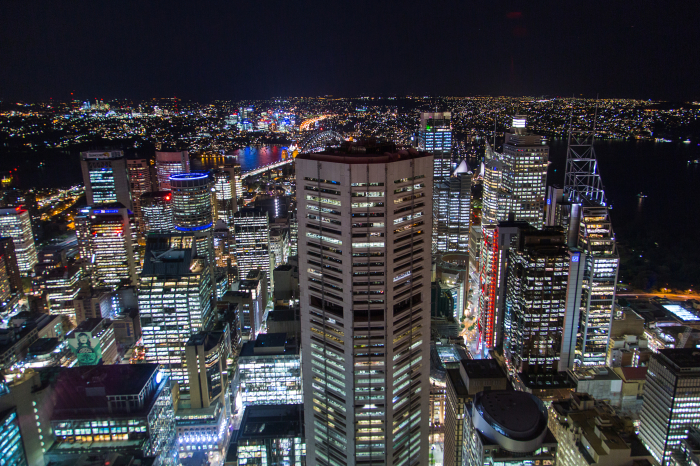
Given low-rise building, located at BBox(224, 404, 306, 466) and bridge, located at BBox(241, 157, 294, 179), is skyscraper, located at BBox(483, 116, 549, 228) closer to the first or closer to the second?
low-rise building, located at BBox(224, 404, 306, 466)

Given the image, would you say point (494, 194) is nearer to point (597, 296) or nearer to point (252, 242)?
point (597, 296)

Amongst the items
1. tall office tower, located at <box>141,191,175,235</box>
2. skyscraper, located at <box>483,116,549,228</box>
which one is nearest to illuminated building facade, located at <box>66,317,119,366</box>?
tall office tower, located at <box>141,191,175,235</box>

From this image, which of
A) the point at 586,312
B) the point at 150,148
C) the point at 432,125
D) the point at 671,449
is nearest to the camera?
the point at 671,449

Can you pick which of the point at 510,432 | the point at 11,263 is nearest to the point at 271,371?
the point at 510,432

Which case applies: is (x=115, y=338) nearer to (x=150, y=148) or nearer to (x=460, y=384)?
(x=460, y=384)

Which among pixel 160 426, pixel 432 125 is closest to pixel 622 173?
pixel 432 125

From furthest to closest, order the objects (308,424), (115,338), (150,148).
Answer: (150,148), (115,338), (308,424)

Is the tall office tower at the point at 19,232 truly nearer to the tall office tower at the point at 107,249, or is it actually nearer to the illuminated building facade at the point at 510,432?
the tall office tower at the point at 107,249
